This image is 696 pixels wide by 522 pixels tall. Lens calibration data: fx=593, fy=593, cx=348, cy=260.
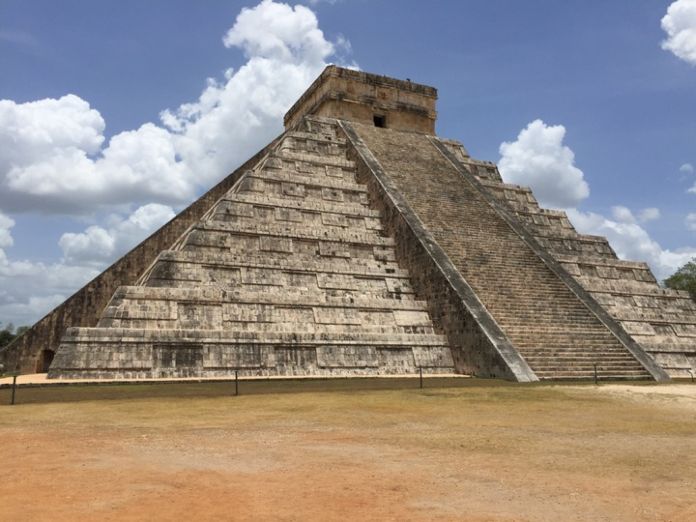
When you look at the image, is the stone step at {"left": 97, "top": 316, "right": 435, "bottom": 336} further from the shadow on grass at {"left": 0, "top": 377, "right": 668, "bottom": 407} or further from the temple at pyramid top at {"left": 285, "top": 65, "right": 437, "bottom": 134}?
the temple at pyramid top at {"left": 285, "top": 65, "right": 437, "bottom": 134}

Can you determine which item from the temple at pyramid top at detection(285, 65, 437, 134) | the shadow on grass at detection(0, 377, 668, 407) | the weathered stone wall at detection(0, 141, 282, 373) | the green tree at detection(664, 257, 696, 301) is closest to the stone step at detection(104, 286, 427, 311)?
the shadow on grass at detection(0, 377, 668, 407)

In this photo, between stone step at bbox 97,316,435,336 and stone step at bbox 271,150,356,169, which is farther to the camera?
stone step at bbox 271,150,356,169

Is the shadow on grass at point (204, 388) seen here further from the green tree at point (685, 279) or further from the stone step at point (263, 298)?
the green tree at point (685, 279)

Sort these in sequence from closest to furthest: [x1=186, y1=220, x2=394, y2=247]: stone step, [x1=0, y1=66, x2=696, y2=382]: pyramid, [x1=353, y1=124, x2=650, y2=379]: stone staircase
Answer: [x1=0, y1=66, x2=696, y2=382]: pyramid < [x1=353, y1=124, x2=650, y2=379]: stone staircase < [x1=186, y1=220, x2=394, y2=247]: stone step

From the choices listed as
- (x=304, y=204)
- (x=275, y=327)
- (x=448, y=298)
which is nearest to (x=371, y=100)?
(x=304, y=204)

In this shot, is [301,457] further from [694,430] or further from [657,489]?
[694,430]

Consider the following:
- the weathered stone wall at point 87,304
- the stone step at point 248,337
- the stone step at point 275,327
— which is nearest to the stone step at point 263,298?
the stone step at point 275,327

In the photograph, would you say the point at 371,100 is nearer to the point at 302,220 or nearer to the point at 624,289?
the point at 302,220
